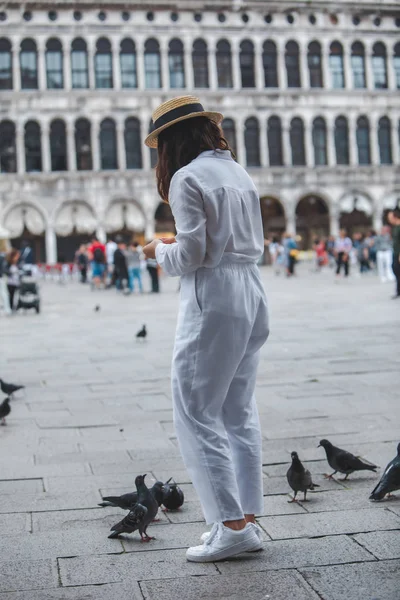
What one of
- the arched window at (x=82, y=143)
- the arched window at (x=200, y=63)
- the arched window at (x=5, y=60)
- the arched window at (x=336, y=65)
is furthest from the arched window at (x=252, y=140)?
the arched window at (x=5, y=60)

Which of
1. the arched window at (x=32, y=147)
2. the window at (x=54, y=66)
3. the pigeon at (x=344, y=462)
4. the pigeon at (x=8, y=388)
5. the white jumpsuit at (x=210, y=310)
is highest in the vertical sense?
the window at (x=54, y=66)

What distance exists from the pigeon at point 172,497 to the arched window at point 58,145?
44.3m

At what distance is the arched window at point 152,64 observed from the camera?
48219mm

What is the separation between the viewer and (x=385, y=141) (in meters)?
51.6

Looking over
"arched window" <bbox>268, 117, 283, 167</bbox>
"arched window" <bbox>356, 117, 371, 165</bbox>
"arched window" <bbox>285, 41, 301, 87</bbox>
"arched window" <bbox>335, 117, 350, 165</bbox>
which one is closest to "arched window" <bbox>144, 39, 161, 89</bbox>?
"arched window" <bbox>268, 117, 283, 167</bbox>

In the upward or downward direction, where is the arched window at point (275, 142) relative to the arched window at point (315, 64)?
downward

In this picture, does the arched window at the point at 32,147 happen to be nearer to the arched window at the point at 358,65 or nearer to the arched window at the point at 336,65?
the arched window at the point at 336,65

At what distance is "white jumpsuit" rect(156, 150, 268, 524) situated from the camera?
3527 mm

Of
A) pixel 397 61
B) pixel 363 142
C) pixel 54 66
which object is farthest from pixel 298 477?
pixel 397 61

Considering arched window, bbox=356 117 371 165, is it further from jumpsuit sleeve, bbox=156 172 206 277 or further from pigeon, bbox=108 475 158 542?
jumpsuit sleeve, bbox=156 172 206 277

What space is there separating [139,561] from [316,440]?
2382mm

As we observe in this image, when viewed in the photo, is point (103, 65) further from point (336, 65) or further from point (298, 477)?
point (298, 477)

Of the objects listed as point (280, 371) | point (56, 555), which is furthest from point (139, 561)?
point (280, 371)

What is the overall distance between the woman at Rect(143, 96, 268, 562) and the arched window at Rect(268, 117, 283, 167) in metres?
46.9
